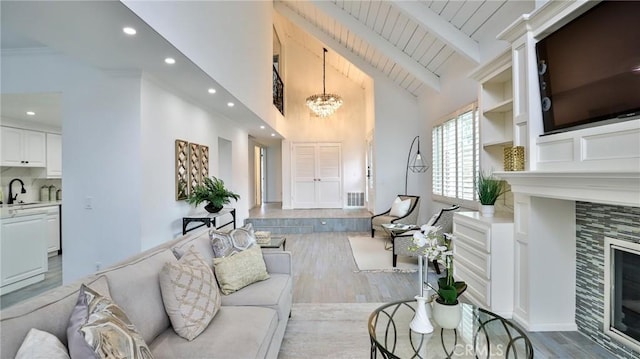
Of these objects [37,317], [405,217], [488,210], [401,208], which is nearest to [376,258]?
[405,217]

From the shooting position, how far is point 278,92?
830 centimetres

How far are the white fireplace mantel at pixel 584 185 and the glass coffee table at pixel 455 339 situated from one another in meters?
0.96

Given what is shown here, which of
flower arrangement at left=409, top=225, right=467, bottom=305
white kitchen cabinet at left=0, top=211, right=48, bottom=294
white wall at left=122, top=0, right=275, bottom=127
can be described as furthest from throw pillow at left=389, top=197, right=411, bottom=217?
white kitchen cabinet at left=0, top=211, right=48, bottom=294

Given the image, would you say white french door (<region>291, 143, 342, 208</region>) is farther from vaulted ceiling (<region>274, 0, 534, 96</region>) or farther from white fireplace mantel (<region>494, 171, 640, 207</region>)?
white fireplace mantel (<region>494, 171, 640, 207</region>)

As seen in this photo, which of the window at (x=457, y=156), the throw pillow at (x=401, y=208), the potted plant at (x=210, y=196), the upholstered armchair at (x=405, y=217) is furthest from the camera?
the throw pillow at (x=401, y=208)

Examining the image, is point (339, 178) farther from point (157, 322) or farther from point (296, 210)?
point (157, 322)

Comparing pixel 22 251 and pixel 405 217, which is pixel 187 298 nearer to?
pixel 22 251

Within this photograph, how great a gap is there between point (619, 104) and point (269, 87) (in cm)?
588

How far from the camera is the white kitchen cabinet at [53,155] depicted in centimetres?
570

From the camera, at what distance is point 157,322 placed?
167cm

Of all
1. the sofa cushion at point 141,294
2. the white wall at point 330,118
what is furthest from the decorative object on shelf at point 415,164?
the sofa cushion at point 141,294

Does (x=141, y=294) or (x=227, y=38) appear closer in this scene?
(x=141, y=294)

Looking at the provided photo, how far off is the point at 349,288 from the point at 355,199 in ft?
18.4

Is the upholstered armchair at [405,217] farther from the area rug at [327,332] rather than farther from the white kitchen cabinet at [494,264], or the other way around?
the area rug at [327,332]
